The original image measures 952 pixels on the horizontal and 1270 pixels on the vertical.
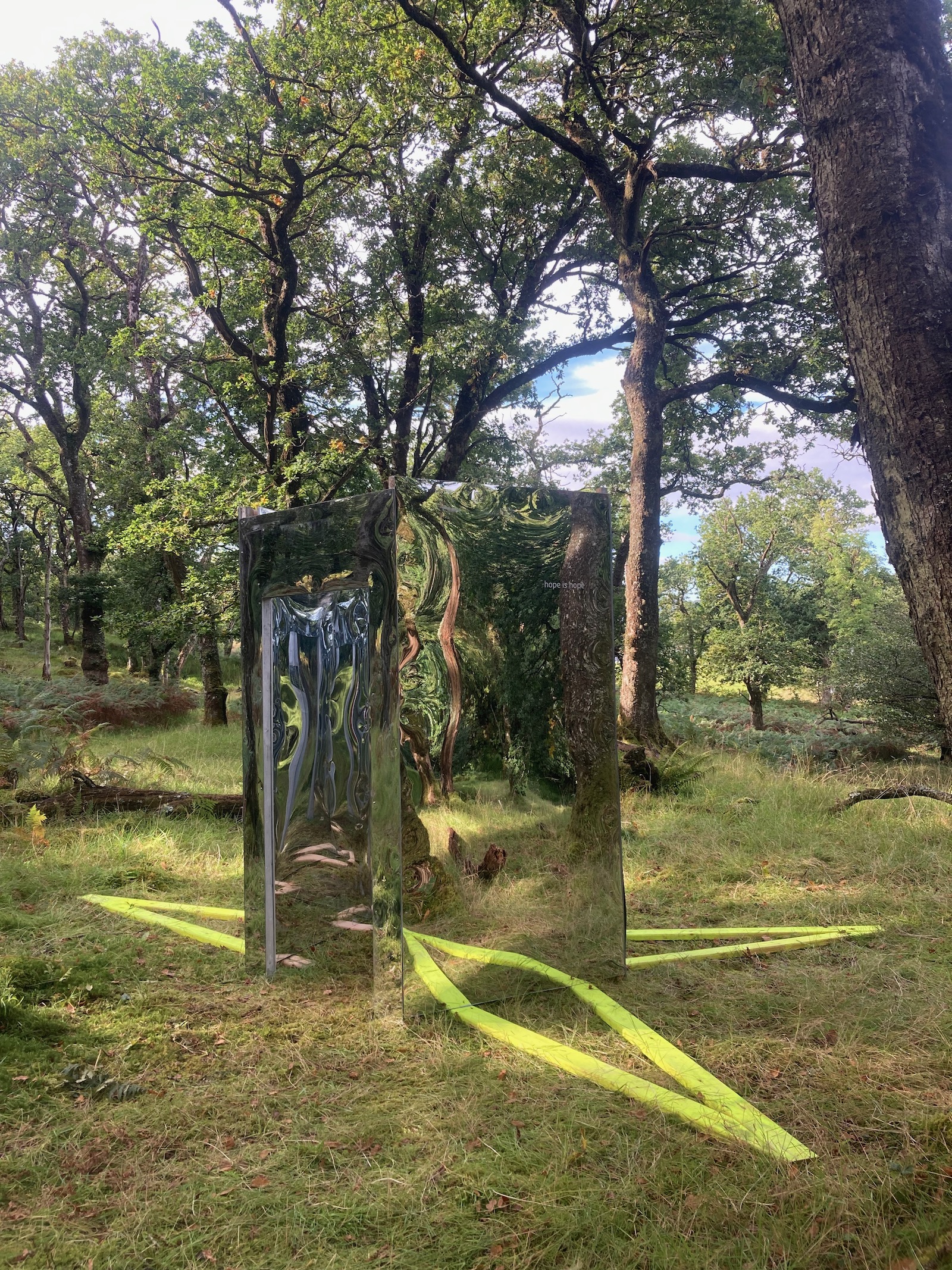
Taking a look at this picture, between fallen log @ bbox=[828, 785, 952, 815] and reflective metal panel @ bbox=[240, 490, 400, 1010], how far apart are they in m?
5.13

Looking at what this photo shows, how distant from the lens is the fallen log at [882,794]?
21.9 feet

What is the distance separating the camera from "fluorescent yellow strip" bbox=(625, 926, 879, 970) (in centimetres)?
404

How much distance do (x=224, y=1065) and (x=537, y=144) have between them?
43.4 feet

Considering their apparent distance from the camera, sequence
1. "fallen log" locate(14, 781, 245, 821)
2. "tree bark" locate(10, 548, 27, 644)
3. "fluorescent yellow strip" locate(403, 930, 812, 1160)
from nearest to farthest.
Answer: "fluorescent yellow strip" locate(403, 930, 812, 1160) < "fallen log" locate(14, 781, 245, 821) < "tree bark" locate(10, 548, 27, 644)

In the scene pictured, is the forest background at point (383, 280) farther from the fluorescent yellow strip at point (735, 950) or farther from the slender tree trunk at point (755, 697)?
the fluorescent yellow strip at point (735, 950)

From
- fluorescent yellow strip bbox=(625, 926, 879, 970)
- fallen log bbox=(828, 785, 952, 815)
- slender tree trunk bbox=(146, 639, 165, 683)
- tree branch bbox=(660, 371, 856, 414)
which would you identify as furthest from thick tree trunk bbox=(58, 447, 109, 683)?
fluorescent yellow strip bbox=(625, 926, 879, 970)

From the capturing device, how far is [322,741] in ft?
12.5

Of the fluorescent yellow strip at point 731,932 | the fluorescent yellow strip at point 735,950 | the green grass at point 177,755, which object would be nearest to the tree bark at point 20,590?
the green grass at point 177,755

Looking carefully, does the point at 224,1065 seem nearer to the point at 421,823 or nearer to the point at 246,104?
the point at 421,823

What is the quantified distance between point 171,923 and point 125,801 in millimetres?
3149

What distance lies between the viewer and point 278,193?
31.1ft

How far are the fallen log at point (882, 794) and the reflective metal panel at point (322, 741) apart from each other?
202 inches

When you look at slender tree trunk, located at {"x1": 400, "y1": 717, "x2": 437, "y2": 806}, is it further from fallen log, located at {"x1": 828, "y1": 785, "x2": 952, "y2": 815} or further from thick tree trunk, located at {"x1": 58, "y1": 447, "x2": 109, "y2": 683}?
thick tree trunk, located at {"x1": 58, "y1": 447, "x2": 109, "y2": 683}

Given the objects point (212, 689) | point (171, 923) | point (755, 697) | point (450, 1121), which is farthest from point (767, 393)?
point (450, 1121)
